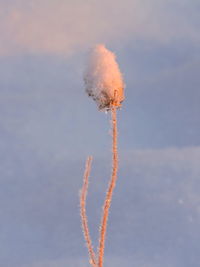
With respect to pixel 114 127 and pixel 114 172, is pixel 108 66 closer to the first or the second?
pixel 114 127

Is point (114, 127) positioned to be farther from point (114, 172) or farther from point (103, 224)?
point (103, 224)

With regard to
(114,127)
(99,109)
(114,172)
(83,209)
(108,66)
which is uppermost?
(108,66)

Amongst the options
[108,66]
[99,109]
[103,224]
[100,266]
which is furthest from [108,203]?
Answer: [108,66]

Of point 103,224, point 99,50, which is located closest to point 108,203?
point 103,224

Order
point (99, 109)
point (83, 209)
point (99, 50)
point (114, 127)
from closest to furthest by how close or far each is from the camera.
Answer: point (83, 209) → point (114, 127) → point (99, 109) → point (99, 50)

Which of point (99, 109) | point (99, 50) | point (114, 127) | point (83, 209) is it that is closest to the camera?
point (83, 209)

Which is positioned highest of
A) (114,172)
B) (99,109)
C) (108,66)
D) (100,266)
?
(108,66)

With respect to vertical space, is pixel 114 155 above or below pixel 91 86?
below

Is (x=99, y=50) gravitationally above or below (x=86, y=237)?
above

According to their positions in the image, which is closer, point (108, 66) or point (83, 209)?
point (83, 209)
